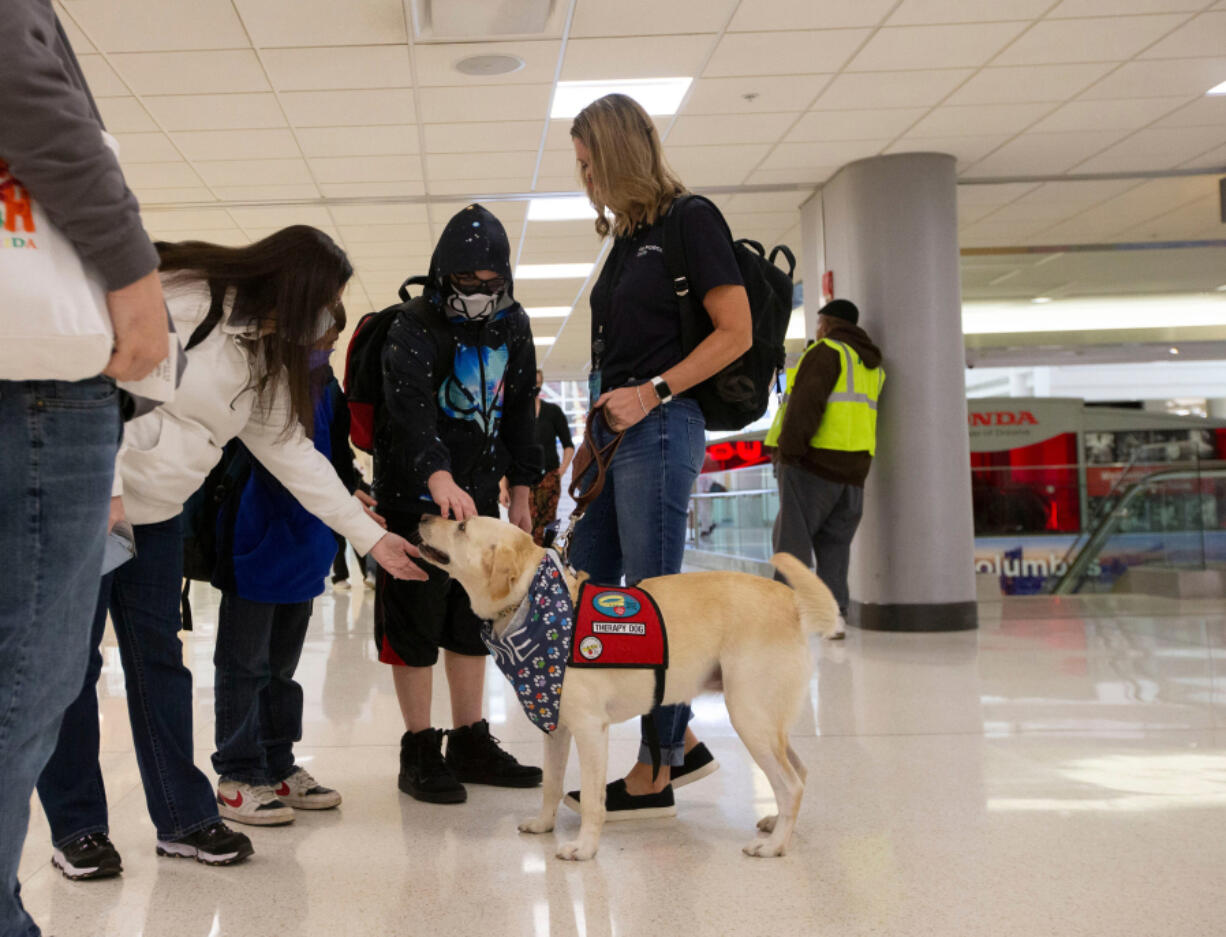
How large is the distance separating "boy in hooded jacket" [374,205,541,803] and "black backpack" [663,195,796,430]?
1.76 feet

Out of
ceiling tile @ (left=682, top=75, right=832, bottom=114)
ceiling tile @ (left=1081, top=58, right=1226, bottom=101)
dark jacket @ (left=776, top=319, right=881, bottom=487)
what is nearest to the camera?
ceiling tile @ (left=1081, top=58, right=1226, bottom=101)

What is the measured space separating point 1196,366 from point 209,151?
13485 mm

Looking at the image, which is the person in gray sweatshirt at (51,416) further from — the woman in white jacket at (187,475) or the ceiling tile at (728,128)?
the ceiling tile at (728,128)

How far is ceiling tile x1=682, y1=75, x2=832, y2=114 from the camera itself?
19.2 ft

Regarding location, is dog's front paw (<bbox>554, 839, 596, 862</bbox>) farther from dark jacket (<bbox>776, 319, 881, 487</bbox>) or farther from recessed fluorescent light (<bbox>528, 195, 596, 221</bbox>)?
recessed fluorescent light (<bbox>528, 195, 596, 221</bbox>)

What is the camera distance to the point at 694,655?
2.46 metres

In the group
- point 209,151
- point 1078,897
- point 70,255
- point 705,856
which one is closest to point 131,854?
point 705,856

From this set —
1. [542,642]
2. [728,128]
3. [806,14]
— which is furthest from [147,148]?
[542,642]

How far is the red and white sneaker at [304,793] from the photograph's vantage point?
2885mm

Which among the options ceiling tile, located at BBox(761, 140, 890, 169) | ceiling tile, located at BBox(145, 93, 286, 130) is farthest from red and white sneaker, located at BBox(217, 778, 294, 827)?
ceiling tile, located at BBox(761, 140, 890, 169)

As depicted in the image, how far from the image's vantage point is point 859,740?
3623 millimetres

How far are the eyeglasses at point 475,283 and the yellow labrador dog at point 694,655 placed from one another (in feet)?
2.45

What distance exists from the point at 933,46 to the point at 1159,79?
59.6 inches

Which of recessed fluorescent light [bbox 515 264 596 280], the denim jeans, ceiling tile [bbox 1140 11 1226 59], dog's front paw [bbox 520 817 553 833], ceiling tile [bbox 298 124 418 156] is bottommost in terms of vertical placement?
dog's front paw [bbox 520 817 553 833]
